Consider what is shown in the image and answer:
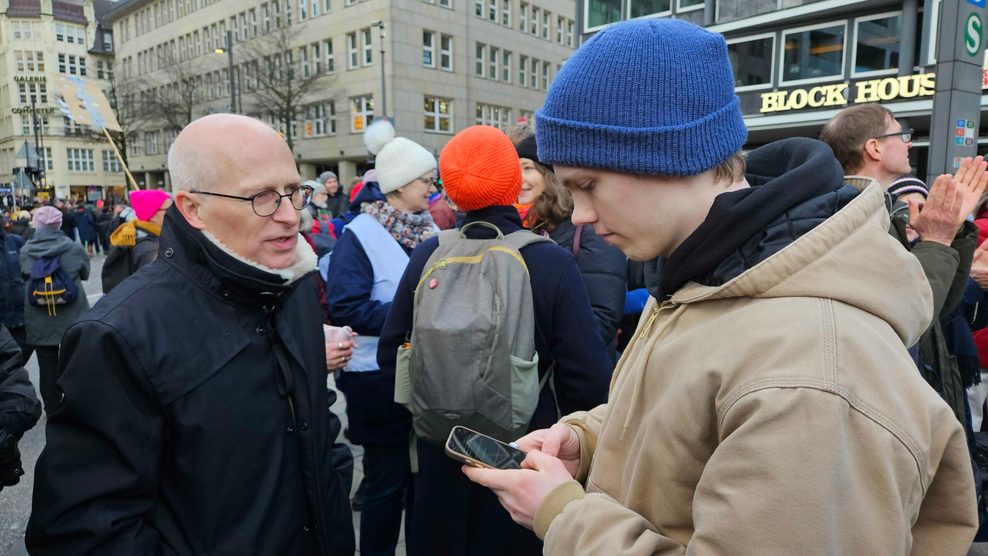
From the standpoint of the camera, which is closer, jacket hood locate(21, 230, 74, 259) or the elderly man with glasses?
the elderly man with glasses

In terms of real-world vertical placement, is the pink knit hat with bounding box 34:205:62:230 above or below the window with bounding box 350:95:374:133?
below

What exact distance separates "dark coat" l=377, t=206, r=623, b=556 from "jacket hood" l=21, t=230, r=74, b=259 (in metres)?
5.02

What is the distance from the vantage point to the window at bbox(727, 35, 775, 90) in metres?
19.2

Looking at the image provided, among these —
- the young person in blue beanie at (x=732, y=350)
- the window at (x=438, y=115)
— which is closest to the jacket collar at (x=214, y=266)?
the young person in blue beanie at (x=732, y=350)

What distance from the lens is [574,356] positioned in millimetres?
2324

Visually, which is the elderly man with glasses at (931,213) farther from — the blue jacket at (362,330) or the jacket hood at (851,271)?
the blue jacket at (362,330)

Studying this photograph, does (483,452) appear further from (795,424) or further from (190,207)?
(190,207)

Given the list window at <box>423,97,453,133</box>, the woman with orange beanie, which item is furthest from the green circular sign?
window at <box>423,97,453,133</box>

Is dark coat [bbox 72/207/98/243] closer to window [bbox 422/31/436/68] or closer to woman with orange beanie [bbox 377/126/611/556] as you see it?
window [bbox 422/31/436/68]

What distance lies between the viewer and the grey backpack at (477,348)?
6.98 feet

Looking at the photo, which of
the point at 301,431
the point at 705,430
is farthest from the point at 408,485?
the point at 705,430

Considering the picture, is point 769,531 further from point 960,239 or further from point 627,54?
point 960,239

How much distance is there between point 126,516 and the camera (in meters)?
1.46

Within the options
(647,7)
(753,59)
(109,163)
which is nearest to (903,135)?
(753,59)
